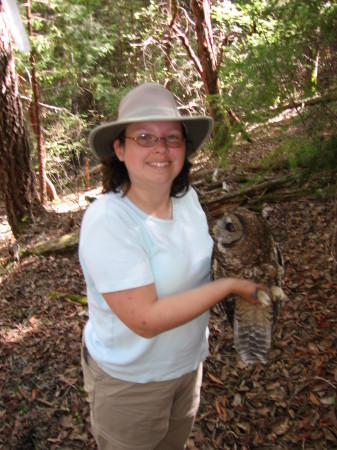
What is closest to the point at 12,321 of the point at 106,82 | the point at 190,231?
the point at 190,231

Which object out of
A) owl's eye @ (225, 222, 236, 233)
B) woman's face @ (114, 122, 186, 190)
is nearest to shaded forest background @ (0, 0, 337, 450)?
owl's eye @ (225, 222, 236, 233)

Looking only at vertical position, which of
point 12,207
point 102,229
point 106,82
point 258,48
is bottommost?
point 12,207

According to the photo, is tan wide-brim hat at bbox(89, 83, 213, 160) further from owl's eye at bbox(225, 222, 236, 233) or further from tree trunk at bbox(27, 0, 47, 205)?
tree trunk at bbox(27, 0, 47, 205)

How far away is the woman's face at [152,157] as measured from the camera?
5.28ft

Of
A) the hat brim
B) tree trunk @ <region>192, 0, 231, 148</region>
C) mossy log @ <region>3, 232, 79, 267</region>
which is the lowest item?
mossy log @ <region>3, 232, 79, 267</region>

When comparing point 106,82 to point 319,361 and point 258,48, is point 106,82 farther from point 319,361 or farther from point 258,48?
point 319,361

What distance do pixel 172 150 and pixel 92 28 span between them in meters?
11.6

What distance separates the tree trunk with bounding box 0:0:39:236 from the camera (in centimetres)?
525

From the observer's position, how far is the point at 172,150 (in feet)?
5.46

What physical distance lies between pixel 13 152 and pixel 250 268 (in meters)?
4.75

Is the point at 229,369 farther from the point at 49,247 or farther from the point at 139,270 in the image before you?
the point at 49,247

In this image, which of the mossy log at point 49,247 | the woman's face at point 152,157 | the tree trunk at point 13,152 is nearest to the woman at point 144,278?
the woman's face at point 152,157

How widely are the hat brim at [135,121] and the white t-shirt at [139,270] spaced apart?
33cm

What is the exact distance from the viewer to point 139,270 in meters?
1.42
